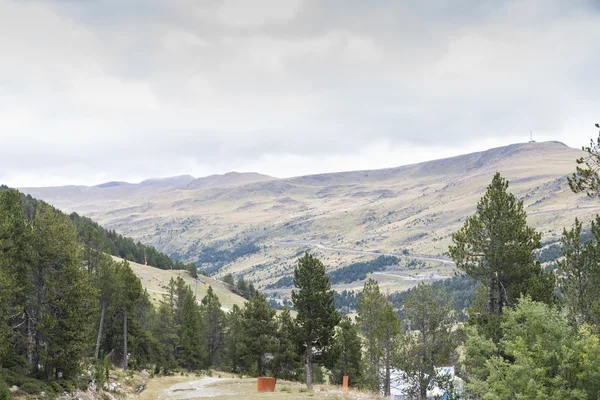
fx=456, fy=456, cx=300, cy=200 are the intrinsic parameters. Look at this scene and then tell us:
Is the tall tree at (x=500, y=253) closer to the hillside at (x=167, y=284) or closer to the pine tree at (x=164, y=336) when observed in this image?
the pine tree at (x=164, y=336)

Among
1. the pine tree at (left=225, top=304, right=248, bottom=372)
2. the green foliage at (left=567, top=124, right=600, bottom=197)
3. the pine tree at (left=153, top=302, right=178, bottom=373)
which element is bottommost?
the pine tree at (left=225, top=304, right=248, bottom=372)

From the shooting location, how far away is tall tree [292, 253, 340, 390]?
4059cm

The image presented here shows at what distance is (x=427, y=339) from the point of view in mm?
41750

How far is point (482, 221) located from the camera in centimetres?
3409

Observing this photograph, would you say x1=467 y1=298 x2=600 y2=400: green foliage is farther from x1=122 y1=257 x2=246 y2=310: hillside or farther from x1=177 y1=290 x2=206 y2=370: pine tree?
x1=122 y1=257 x2=246 y2=310: hillside

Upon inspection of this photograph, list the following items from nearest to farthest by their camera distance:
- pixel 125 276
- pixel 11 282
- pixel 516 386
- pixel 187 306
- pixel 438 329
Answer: pixel 516 386 < pixel 11 282 < pixel 438 329 < pixel 125 276 < pixel 187 306

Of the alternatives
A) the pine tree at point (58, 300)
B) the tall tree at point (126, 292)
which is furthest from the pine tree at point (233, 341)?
the pine tree at point (58, 300)

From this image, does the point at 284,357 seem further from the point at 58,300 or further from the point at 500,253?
the point at 500,253

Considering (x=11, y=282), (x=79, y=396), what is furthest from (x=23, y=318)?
(x=79, y=396)

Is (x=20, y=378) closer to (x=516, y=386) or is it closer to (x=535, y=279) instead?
(x=516, y=386)

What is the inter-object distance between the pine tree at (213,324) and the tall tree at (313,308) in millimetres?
40915

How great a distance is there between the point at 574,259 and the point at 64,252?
35.8m

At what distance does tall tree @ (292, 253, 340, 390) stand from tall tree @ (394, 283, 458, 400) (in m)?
7.21

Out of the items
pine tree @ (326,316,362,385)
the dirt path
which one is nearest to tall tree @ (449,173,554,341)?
the dirt path
